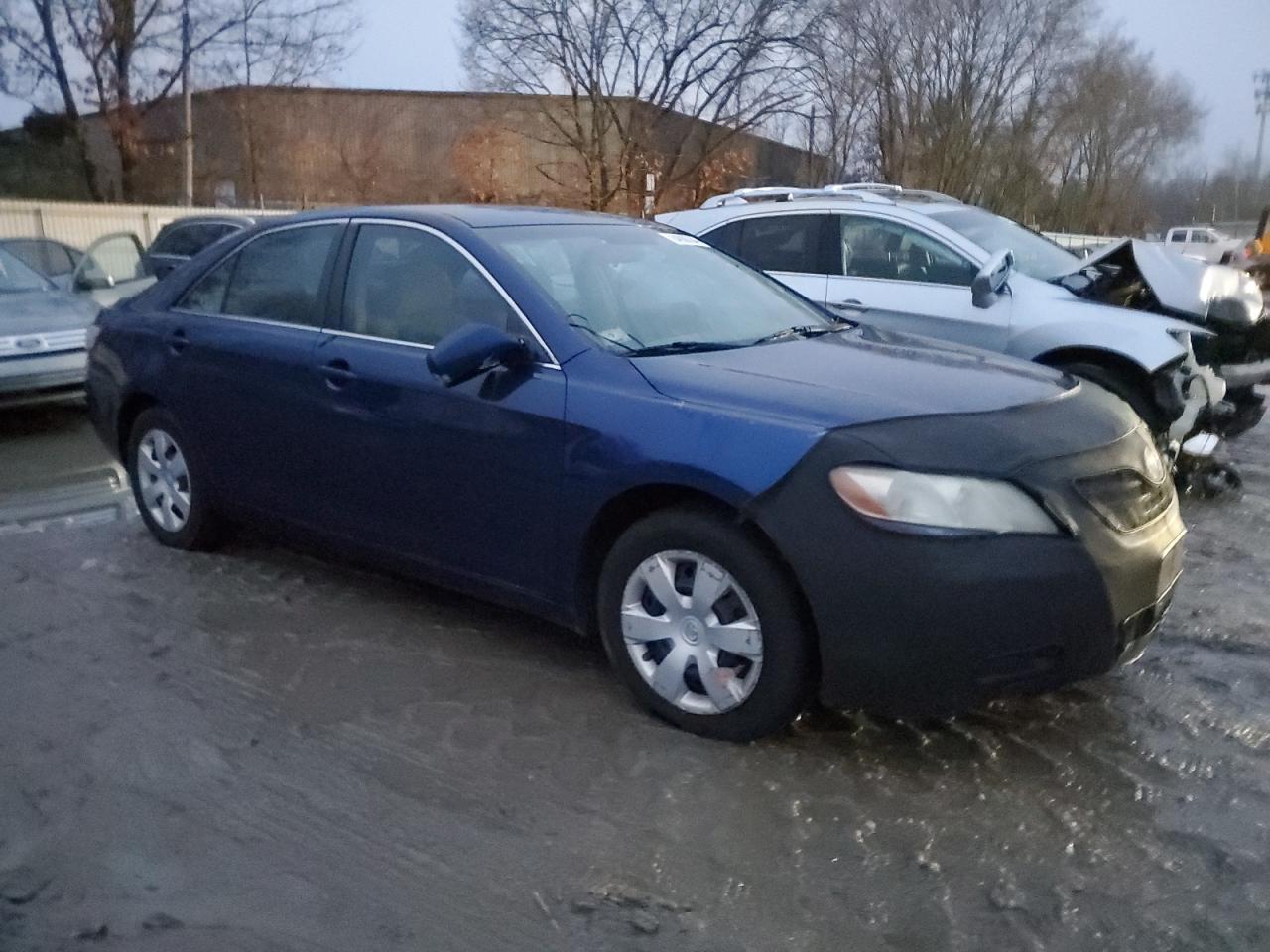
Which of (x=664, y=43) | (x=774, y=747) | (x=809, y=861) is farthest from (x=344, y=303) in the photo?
(x=664, y=43)

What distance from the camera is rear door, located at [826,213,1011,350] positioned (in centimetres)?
698

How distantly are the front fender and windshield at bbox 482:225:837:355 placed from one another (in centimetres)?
223

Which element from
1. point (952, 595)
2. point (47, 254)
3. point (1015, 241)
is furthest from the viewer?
point (47, 254)

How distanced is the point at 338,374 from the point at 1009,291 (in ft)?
13.6

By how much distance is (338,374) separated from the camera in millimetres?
4434

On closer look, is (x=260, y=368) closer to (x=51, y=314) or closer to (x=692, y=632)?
(x=692, y=632)

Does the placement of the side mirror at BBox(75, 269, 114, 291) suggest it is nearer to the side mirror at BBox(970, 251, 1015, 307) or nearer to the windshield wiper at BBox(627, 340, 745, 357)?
the side mirror at BBox(970, 251, 1015, 307)

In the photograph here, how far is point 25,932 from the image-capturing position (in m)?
2.74

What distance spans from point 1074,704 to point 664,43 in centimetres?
1862

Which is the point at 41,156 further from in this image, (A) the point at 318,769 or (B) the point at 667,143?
(A) the point at 318,769

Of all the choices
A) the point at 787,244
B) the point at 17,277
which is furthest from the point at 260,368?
the point at 17,277

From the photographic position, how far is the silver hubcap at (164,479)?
539cm

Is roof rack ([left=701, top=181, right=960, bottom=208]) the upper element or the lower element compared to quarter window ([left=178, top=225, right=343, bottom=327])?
upper

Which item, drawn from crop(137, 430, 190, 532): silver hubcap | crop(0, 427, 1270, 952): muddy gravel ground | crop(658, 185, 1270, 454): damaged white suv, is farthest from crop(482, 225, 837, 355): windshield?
crop(137, 430, 190, 532): silver hubcap
